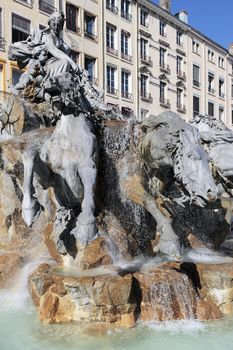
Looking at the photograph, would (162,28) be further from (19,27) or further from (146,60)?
(19,27)

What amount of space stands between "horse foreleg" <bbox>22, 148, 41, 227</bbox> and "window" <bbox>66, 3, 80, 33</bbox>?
26.7 meters

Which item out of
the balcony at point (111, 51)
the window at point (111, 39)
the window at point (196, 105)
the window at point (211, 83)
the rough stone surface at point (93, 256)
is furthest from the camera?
the window at point (211, 83)

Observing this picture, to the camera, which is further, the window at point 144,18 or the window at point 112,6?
the window at point 144,18

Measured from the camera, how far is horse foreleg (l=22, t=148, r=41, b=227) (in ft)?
17.3

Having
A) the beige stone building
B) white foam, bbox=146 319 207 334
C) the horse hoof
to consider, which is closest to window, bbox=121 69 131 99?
the beige stone building

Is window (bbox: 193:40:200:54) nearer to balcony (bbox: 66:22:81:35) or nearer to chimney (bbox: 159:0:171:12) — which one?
chimney (bbox: 159:0:171:12)

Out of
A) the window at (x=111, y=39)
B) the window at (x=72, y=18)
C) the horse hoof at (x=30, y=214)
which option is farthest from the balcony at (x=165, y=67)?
the horse hoof at (x=30, y=214)

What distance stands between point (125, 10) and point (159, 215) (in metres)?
32.4

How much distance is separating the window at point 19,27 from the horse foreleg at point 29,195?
23025 millimetres

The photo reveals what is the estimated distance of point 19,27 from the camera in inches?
1072

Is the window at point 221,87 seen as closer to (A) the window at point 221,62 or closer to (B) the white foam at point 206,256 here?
(A) the window at point 221,62

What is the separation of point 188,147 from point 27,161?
1927 mm

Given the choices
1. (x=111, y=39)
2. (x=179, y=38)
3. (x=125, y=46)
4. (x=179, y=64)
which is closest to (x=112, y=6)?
(x=111, y=39)

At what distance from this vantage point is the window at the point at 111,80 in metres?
33.7
